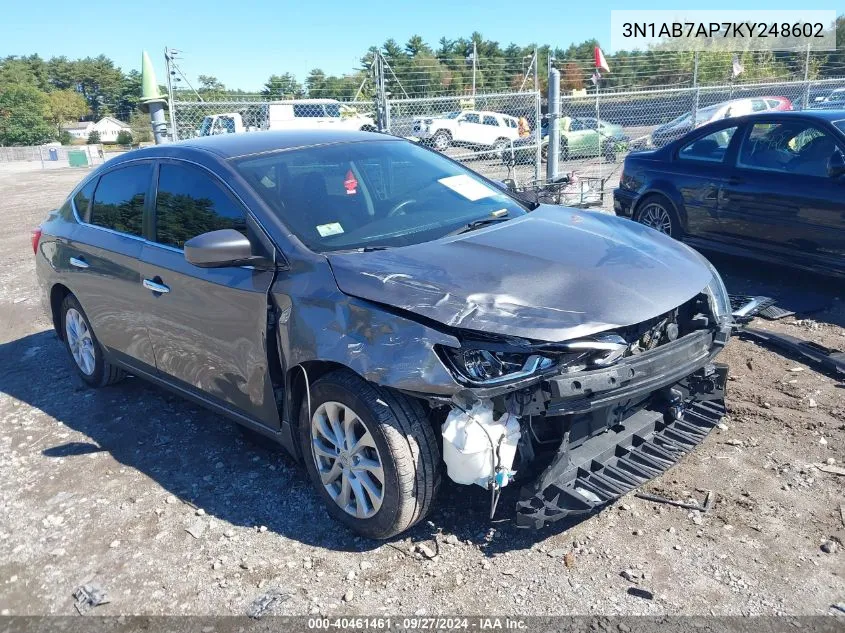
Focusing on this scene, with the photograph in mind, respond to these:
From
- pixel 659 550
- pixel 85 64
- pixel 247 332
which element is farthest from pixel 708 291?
pixel 85 64

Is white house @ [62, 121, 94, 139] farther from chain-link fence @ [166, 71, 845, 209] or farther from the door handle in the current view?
the door handle

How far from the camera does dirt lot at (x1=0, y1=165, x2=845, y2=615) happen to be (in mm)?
2852

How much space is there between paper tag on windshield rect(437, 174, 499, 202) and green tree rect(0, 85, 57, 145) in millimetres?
63783

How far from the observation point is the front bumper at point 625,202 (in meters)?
7.77

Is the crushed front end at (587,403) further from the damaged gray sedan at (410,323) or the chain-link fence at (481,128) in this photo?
the chain-link fence at (481,128)

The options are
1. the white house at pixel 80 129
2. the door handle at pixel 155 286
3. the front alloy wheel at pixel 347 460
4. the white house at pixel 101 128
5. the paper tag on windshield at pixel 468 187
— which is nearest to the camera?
the front alloy wheel at pixel 347 460

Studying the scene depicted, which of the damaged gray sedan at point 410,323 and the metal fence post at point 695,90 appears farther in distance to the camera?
the metal fence post at point 695,90

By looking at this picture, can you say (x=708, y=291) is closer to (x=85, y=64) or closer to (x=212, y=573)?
(x=212, y=573)

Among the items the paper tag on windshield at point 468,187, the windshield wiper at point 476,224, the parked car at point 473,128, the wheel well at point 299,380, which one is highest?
the parked car at point 473,128

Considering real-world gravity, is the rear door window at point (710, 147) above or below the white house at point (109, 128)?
below

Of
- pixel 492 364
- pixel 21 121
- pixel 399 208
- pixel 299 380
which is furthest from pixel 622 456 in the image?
pixel 21 121

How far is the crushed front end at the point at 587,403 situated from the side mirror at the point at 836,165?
3213 mm

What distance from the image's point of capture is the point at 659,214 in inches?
294

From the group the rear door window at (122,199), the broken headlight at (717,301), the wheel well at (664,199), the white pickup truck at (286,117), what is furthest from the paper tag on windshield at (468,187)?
the white pickup truck at (286,117)
